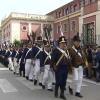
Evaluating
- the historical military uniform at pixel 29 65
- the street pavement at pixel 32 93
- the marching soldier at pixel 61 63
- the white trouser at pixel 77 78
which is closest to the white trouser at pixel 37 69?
the street pavement at pixel 32 93

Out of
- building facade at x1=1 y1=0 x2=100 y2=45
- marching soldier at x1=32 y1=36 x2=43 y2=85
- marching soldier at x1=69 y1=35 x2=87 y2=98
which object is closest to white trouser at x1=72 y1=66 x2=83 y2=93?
marching soldier at x1=69 y1=35 x2=87 y2=98

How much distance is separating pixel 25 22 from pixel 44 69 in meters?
56.5

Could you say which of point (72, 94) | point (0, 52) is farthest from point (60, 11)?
point (72, 94)

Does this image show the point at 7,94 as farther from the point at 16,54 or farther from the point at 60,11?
the point at 60,11

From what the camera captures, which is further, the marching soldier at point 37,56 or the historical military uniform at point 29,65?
the historical military uniform at point 29,65

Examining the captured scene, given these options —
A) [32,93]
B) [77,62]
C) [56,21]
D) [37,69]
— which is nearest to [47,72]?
[32,93]

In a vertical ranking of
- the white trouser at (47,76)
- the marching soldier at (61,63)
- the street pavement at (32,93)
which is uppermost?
the marching soldier at (61,63)

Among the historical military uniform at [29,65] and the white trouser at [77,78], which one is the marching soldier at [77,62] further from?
the historical military uniform at [29,65]

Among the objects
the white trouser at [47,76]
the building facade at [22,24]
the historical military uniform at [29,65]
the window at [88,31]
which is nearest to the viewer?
the white trouser at [47,76]

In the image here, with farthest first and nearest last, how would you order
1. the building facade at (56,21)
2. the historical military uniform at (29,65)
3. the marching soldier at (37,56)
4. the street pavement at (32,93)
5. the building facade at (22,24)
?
1. the building facade at (22,24)
2. the building facade at (56,21)
3. the historical military uniform at (29,65)
4. the marching soldier at (37,56)
5. the street pavement at (32,93)

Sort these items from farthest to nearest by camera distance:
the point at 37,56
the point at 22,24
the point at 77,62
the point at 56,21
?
the point at 56,21, the point at 22,24, the point at 37,56, the point at 77,62

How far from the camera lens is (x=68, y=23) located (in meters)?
61.2

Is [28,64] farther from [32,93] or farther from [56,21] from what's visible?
[56,21]

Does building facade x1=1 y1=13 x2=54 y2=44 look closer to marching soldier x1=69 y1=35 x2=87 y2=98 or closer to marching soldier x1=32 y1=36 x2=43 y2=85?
marching soldier x1=32 y1=36 x2=43 y2=85
